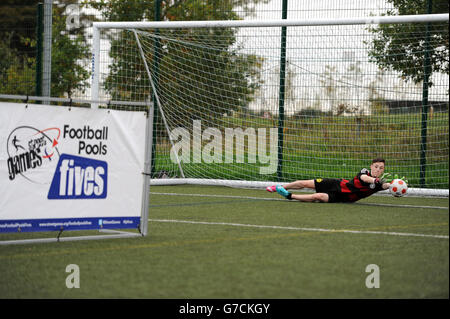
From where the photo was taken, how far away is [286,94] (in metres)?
11.8

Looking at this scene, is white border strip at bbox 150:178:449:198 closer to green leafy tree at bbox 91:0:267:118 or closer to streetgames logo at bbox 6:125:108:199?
green leafy tree at bbox 91:0:267:118

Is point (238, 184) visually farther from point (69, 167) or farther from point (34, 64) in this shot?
point (69, 167)

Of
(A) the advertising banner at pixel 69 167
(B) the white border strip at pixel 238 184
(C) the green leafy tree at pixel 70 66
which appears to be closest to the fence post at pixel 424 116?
(B) the white border strip at pixel 238 184

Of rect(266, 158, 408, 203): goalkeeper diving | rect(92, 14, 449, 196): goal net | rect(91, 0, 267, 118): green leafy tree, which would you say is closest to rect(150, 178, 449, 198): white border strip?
rect(92, 14, 449, 196): goal net

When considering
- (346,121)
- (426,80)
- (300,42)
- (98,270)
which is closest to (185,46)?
(300,42)

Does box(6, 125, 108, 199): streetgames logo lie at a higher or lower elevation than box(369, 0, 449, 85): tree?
lower

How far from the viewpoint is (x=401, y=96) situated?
10.9 meters

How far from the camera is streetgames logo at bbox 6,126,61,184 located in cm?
543

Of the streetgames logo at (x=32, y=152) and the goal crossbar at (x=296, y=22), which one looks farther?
the goal crossbar at (x=296, y=22)

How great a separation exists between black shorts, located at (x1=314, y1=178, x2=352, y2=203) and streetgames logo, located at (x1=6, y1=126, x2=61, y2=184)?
497 cm

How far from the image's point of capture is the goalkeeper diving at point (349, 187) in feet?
29.8

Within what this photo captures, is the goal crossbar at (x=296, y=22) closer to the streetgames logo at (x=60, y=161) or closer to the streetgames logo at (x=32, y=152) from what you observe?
the streetgames logo at (x=60, y=161)

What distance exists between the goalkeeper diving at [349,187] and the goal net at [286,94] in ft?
5.41

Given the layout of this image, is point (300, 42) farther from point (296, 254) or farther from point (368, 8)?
point (296, 254)
